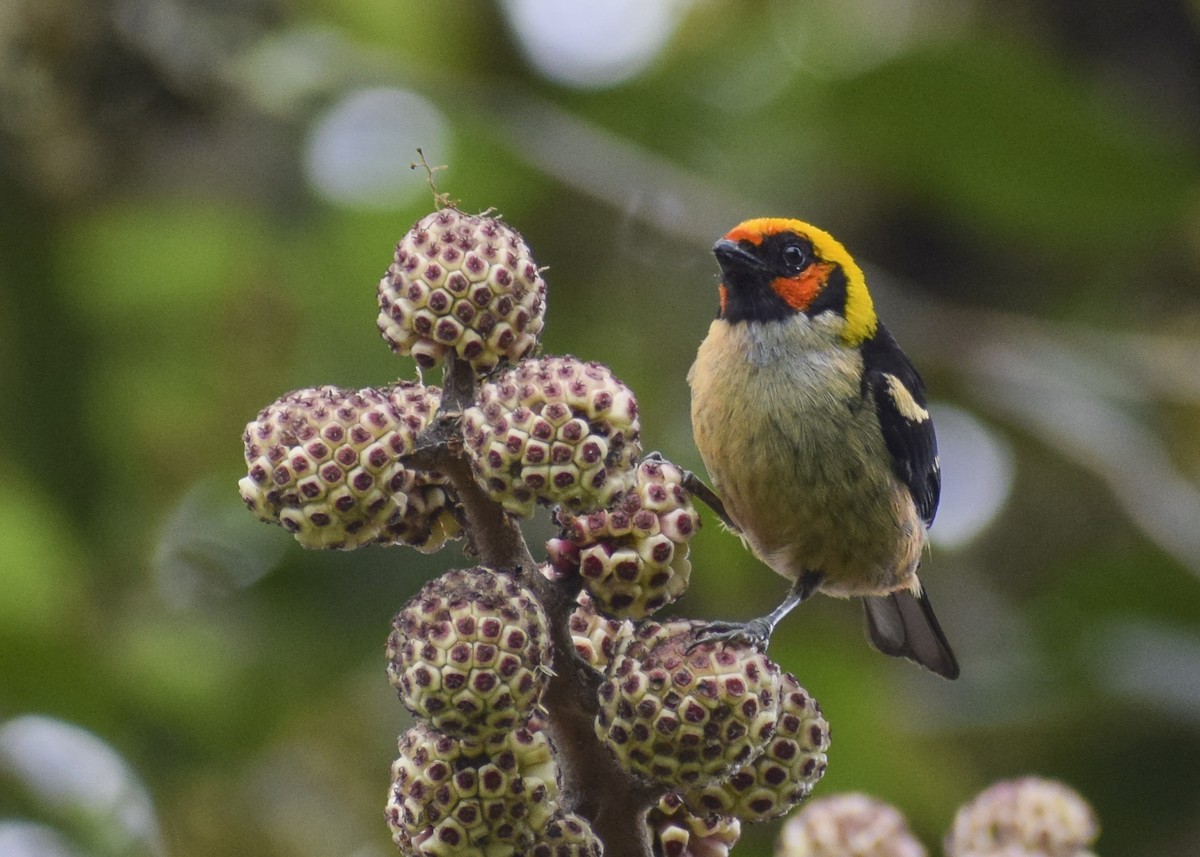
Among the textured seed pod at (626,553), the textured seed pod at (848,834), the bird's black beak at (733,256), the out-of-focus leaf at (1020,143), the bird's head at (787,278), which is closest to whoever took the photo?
the textured seed pod at (626,553)

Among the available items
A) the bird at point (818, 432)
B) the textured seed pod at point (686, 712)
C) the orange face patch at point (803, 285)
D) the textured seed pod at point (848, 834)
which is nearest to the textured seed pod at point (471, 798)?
the textured seed pod at point (686, 712)

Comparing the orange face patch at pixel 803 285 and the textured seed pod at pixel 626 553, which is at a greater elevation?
the textured seed pod at pixel 626 553

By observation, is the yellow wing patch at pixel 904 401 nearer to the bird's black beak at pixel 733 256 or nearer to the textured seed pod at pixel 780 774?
the bird's black beak at pixel 733 256

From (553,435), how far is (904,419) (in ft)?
6.90

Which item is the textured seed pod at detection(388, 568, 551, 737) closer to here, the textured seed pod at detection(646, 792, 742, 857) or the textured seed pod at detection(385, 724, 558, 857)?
the textured seed pod at detection(385, 724, 558, 857)

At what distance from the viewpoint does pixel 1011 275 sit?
568 centimetres

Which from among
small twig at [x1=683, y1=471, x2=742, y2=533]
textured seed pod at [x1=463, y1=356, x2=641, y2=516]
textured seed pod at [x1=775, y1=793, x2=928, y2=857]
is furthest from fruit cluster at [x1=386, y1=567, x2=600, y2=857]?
textured seed pod at [x1=775, y1=793, x2=928, y2=857]

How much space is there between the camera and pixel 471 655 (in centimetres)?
162

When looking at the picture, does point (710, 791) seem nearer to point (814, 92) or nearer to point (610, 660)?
point (610, 660)

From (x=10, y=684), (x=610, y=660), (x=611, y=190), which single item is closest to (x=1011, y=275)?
(x=611, y=190)

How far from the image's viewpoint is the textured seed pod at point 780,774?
1828mm

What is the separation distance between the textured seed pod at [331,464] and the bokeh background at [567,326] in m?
1.86

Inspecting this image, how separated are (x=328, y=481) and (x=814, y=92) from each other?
11.6ft

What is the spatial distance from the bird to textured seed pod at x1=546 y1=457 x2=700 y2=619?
1.34 m
